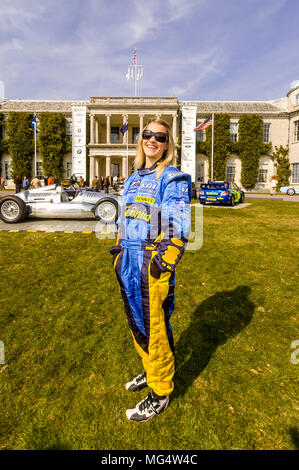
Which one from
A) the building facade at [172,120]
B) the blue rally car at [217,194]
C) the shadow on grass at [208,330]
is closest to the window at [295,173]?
the building facade at [172,120]

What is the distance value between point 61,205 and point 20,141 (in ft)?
103

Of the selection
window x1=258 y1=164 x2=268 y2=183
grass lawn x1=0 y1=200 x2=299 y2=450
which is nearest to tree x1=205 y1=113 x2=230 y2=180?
window x1=258 y1=164 x2=268 y2=183

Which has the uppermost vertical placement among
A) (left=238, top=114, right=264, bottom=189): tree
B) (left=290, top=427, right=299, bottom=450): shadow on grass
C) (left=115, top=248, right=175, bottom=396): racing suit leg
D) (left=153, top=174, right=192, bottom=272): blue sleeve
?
(left=238, top=114, right=264, bottom=189): tree

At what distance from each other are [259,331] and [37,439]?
240cm

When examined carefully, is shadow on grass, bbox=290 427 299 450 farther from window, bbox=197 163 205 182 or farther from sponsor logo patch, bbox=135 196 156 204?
window, bbox=197 163 205 182

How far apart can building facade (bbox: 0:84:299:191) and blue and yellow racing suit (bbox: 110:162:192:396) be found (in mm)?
30685

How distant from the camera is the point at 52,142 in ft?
110

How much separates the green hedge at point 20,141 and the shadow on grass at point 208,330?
3669 centimetres

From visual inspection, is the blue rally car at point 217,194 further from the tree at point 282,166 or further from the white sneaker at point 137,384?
the tree at point 282,166

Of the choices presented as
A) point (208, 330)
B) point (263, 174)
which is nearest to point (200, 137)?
point (263, 174)

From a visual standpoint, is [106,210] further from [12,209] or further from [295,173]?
[295,173]

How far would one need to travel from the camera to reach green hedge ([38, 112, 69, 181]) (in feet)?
109

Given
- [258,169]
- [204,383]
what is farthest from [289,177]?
[204,383]
